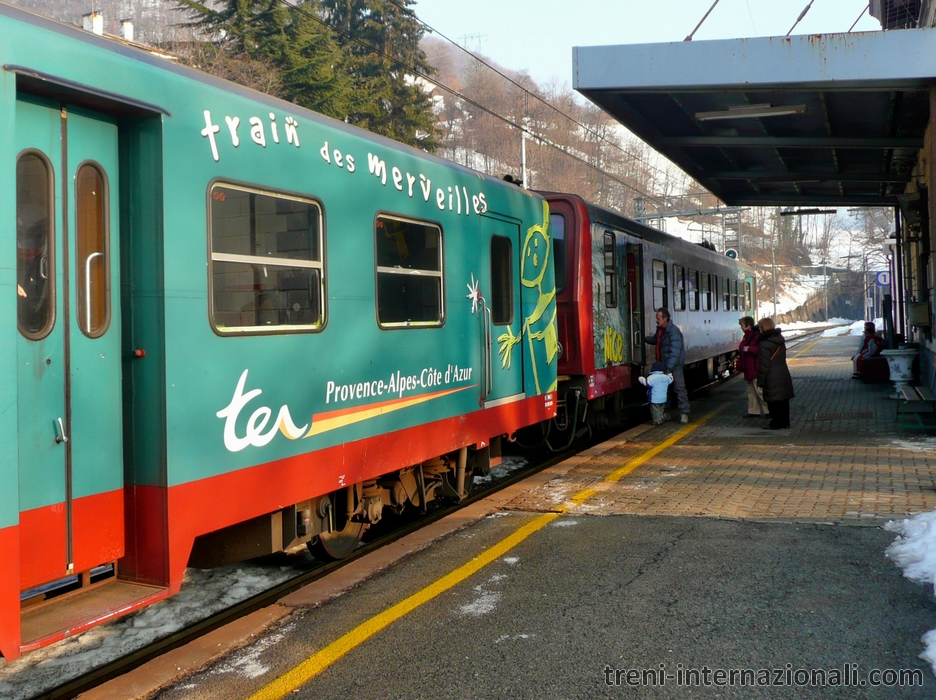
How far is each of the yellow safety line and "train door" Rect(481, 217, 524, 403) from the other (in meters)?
1.18

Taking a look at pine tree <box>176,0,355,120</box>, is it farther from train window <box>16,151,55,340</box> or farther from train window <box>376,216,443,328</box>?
train window <box>16,151,55,340</box>

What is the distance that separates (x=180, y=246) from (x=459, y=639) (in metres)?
2.36

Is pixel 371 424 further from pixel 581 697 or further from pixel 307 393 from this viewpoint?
pixel 581 697

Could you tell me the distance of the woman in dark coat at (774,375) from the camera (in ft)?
37.4

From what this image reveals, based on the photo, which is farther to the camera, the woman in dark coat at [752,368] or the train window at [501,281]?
the woman in dark coat at [752,368]

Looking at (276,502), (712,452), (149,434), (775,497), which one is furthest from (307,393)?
(712,452)

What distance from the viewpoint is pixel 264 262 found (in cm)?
463

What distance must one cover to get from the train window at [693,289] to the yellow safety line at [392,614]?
8.66m

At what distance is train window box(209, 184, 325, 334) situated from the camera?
4.36 metres

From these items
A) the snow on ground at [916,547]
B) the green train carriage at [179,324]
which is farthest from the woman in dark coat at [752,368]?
the green train carriage at [179,324]

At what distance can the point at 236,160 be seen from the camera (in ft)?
14.6

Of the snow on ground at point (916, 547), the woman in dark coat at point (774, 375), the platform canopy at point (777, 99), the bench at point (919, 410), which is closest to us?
the snow on ground at point (916, 547)

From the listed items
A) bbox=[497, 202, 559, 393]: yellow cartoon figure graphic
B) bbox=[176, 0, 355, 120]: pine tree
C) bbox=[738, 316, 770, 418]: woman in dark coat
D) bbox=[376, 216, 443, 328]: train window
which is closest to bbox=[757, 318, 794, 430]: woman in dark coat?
bbox=[738, 316, 770, 418]: woman in dark coat

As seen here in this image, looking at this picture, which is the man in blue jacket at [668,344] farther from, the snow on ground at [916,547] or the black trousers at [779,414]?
the snow on ground at [916,547]
